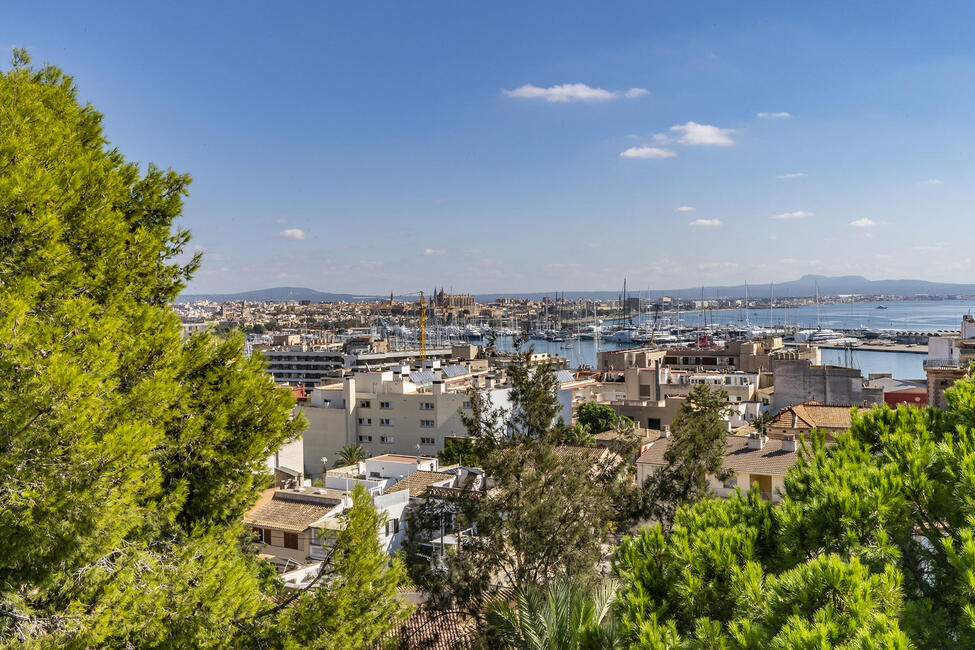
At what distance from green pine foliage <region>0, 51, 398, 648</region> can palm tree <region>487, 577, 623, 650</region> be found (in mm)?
1372

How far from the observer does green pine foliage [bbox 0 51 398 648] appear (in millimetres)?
5125

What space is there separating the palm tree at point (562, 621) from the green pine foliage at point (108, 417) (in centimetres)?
137

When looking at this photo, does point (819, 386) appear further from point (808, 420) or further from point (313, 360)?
point (313, 360)

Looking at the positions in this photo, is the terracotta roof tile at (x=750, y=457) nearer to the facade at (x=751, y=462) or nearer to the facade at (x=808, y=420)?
the facade at (x=751, y=462)

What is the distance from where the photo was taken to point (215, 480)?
23.4 feet

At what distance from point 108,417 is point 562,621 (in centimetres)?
416

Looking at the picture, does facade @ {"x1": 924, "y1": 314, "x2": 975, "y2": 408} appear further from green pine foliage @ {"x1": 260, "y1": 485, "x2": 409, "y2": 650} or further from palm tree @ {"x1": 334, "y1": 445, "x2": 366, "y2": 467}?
palm tree @ {"x1": 334, "y1": 445, "x2": 366, "y2": 467}

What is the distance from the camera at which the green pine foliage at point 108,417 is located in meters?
5.12

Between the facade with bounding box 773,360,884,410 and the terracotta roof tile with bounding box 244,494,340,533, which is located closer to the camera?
the terracotta roof tile with bounding box 244,494,340,533

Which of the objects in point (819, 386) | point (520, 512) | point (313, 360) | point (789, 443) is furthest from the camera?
point (313, 360)

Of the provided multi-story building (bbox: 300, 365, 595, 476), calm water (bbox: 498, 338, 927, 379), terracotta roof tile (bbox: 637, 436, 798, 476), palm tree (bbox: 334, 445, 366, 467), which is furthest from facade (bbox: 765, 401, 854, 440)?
calm water (bbox: 498, 338, 927, 379)

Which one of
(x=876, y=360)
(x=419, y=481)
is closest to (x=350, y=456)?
(x=419, y=481)

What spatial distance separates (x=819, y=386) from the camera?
3922 cm

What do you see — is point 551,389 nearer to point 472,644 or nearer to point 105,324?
point 472,644
